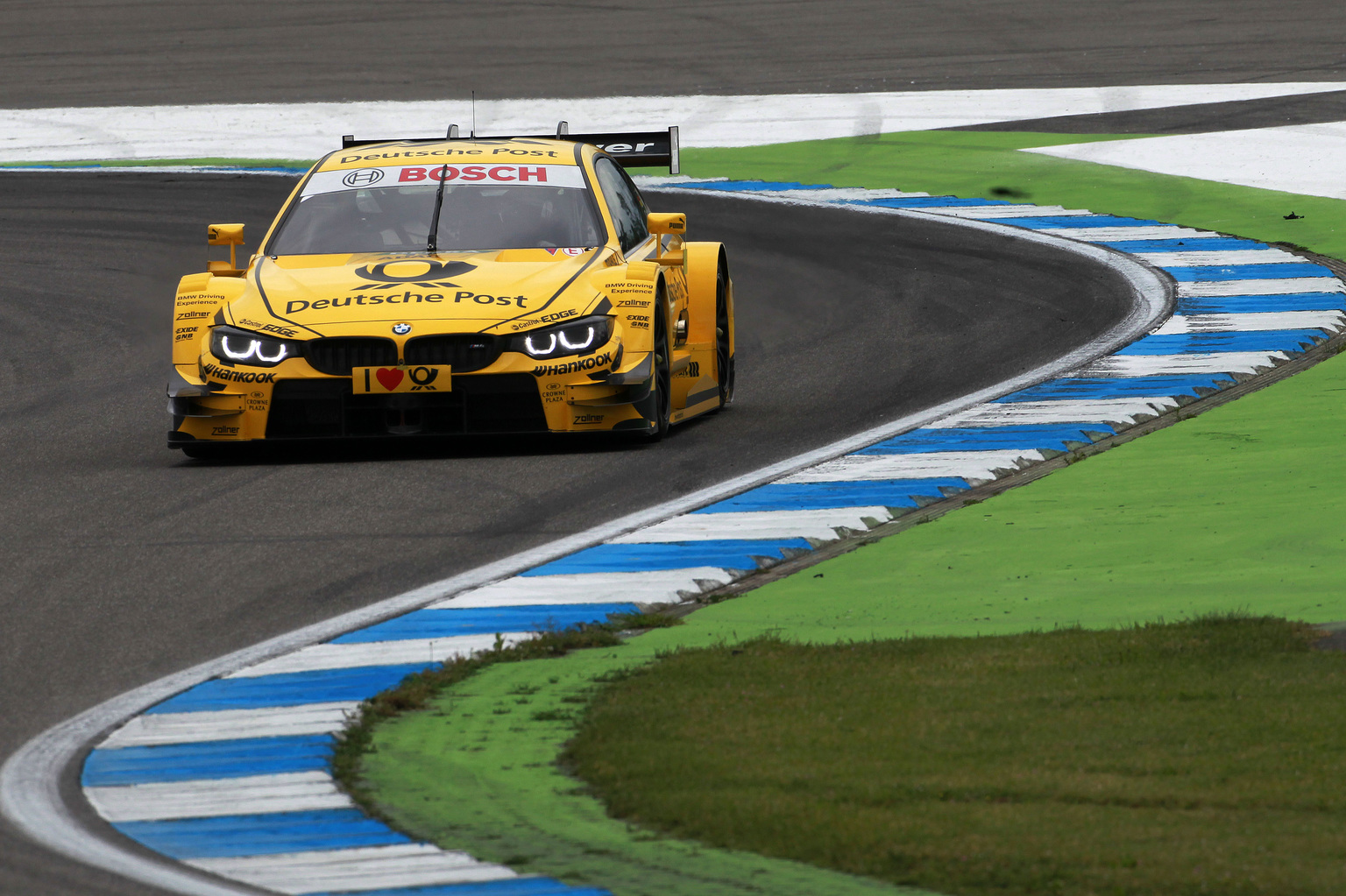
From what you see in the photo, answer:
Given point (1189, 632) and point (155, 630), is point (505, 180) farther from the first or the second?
point (1189, 632)

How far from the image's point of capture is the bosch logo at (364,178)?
409 inches

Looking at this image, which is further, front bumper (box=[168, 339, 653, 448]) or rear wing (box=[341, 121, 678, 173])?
rear wing (box=[341, 121, 678, 173])

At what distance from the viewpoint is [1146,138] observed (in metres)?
21.2

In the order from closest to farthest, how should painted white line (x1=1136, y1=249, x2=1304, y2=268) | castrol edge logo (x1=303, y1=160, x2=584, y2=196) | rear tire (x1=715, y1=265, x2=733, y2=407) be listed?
castrol edge logo (x1=303, y1=160, x2=584, y2=196) < rear tire (x1=715, y1=265, x2=733, y2=407) < painted white line (x1=1136, y1=249, x2=1304, y2=268)

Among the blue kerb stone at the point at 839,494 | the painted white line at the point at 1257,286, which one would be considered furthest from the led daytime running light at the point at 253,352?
the painted white line at the point at 1257,286

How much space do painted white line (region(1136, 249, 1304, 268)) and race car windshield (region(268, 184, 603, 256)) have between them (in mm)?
5980

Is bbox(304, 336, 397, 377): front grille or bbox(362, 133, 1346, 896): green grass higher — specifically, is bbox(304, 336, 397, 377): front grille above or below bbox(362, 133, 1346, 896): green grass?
above

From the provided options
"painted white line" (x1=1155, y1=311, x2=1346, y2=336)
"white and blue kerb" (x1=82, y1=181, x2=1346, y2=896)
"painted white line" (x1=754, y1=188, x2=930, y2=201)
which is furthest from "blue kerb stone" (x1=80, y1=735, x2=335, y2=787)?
"painted white line" (x1=754, y1=188, x2=930, y2=201)

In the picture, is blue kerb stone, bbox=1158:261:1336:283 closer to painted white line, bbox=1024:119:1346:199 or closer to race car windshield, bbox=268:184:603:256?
painted white line, bbox=1024:119:1346:199

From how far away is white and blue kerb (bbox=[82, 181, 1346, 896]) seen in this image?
4.30 metres

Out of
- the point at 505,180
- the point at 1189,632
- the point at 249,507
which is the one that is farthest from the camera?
the point at 505,180

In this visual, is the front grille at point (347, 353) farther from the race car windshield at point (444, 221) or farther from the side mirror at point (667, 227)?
the side mirror at point (667, 227)

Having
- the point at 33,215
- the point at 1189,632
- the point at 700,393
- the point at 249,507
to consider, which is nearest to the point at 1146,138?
the point at 33,215

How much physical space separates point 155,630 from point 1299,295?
28.7 feet
